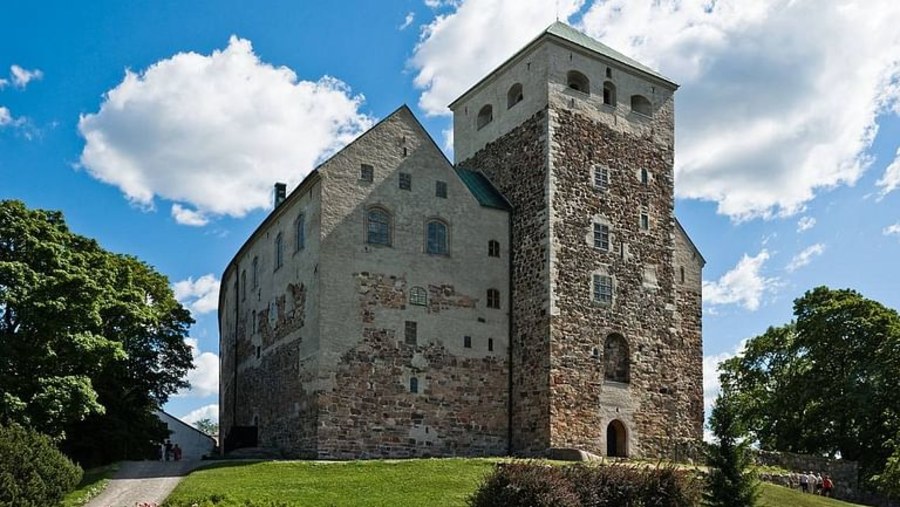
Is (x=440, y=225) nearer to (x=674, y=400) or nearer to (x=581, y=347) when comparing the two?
(x=581, y=347)

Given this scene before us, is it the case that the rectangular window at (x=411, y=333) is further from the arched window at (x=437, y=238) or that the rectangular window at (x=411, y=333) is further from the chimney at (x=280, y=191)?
the chimney at (x=280, y=191)

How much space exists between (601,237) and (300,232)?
11930 mm

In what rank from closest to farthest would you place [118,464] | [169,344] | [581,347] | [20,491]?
[20,491] → [118,464] → [581,347] → [169,344]

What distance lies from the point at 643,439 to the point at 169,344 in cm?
2285

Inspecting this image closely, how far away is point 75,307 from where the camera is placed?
1214 inches

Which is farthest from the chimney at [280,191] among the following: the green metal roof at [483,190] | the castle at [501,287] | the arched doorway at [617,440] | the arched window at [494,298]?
the arched doorway at [617,440]

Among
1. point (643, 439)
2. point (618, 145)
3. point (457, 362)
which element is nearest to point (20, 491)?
point (457, 362)

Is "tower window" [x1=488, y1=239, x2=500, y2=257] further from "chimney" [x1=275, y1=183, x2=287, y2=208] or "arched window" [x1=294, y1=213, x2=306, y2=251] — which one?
"chimney" [x1=275, y1=183, x2=287, y2=208]

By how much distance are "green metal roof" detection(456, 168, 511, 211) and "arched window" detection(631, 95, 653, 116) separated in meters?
7.19

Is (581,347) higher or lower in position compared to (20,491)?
higher

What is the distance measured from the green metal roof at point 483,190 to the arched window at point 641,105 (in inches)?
283

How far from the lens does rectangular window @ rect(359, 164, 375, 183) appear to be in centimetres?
3662

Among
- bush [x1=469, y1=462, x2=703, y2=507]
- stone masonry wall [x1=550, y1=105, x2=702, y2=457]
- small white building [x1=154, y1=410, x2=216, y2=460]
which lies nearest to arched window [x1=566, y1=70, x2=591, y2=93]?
stone masonry wall [x1=550, y1=105, x2=702, y2=457]

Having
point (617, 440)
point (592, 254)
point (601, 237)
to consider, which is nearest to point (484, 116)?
point (601, 237)
